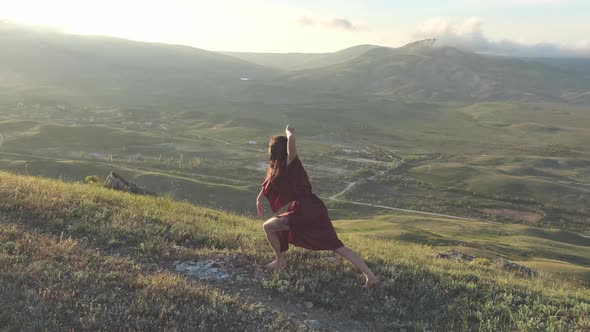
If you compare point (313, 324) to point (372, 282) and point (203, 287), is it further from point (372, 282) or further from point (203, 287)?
point (203, 287)

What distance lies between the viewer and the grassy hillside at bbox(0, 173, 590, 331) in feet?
25.2

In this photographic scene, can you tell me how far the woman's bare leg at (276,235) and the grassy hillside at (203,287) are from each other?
11.9 inches

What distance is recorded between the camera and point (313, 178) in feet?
420

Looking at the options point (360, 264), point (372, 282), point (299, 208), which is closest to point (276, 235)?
point (299, 208)

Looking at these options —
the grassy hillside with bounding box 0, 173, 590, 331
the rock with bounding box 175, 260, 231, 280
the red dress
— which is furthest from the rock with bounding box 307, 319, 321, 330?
the rock with bounding box 175, 260, 231, 280

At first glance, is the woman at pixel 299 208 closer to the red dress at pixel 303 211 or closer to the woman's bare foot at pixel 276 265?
the red dress at pixel 303 211

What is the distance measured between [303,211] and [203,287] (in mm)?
2467

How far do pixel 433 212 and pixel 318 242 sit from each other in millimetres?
99579

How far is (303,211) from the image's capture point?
945 cm

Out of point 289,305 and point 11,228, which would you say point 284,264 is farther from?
point 11,228

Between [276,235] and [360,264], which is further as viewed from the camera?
[276,235]

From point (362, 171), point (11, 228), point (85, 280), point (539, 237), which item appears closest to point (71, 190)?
point (11, 228)

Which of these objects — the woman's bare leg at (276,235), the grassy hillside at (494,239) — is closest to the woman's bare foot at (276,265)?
the woman's bare leg at (276,235)

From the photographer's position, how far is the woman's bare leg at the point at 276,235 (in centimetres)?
966
